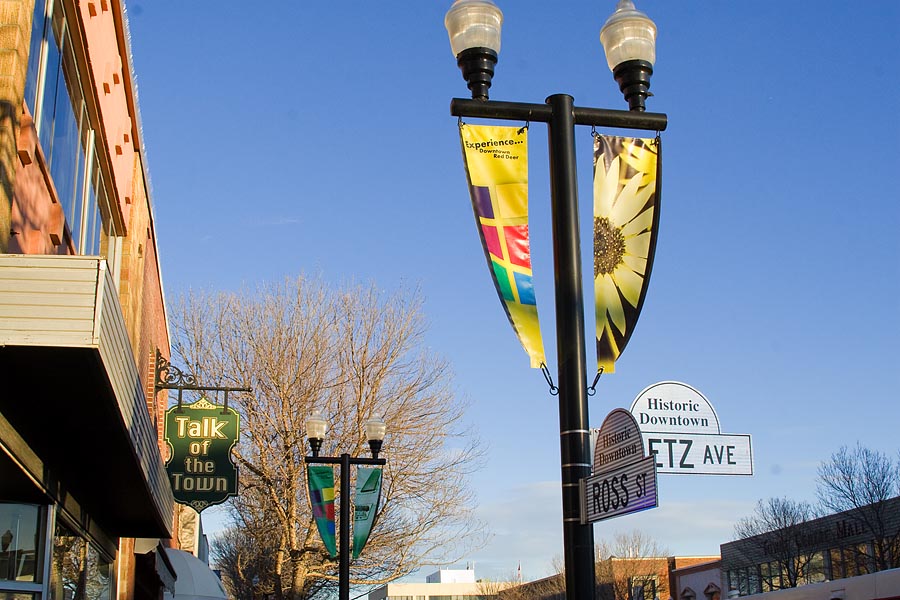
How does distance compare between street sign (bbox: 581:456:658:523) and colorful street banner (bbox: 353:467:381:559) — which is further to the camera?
colorful street banner (bbox: 353:467:381:559)

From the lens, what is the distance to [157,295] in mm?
22156

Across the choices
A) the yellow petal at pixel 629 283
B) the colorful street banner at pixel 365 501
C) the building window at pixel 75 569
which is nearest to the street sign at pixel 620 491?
the yellow petal at pixel 629 283

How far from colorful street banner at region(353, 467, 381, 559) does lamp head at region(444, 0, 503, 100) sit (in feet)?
43.0

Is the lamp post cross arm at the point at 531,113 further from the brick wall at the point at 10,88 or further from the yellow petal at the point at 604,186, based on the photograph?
the brick wall at the point at 10,88

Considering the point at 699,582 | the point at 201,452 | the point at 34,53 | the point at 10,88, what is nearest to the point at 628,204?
the point at 10,88

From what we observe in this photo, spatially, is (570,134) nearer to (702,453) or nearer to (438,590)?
(702,453)

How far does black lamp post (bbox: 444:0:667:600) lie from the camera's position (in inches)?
226

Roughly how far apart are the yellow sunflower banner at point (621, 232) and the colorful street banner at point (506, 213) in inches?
17.2

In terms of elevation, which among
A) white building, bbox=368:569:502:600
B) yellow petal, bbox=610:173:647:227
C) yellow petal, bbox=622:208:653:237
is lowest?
white building, bbox=368:569:502:600

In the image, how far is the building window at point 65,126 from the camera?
896 centimetres

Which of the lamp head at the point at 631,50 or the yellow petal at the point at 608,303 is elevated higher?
the lamp head at the point at 631,50

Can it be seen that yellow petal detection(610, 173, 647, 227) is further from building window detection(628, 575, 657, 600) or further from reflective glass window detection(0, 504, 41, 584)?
building window detection(628, 575, 657, 600)

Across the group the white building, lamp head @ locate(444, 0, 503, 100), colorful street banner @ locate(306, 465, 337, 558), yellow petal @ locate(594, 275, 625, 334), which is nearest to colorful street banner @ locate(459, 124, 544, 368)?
lamp head @ locate(444, 0, 503, 100)

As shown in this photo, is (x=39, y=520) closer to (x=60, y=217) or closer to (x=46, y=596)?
(x=46, y=596)
